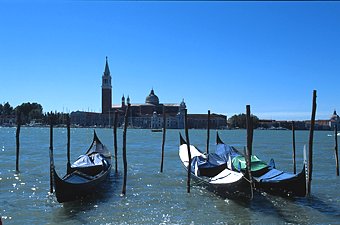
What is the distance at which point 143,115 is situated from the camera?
10012 centimetres

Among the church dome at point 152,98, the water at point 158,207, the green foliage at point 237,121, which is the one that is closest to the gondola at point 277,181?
the water at point 158,207

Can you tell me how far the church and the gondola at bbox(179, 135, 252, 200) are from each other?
82085 mm

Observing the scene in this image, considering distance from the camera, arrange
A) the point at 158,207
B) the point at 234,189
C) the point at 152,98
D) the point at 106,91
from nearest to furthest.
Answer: the point at 158,207
the point at 234,189
the point at 106,91
the point at 152,98

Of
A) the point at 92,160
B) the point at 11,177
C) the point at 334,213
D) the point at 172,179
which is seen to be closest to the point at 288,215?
the point at 334,213

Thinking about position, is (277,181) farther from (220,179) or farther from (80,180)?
(80,180)

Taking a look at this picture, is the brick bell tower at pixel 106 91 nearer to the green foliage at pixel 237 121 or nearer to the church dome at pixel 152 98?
the church dome at pixel 152 98

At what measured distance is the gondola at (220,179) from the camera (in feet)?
Result: 29.5

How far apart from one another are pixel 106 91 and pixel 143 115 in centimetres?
1103

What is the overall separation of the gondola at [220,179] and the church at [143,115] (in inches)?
3232

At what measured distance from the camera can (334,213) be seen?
836 cm

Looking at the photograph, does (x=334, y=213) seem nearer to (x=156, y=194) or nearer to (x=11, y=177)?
(x=156, y=194)

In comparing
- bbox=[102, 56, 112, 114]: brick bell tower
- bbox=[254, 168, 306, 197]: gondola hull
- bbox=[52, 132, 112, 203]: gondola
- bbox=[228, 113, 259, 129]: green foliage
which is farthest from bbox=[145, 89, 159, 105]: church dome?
bbox=[254, 168, 306, 197]: gondola hull

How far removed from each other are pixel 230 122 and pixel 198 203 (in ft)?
337

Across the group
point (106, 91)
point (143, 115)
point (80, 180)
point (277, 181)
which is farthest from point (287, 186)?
point (143, 115)
